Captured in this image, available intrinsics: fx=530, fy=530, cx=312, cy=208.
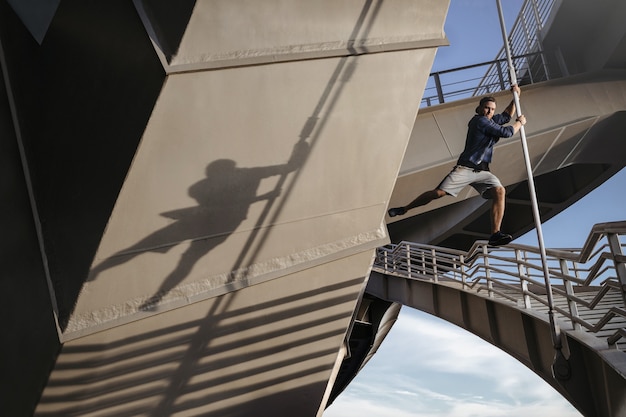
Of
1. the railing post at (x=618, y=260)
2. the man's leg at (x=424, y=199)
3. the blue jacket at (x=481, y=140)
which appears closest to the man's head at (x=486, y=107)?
the blue jacket at (x=481, y=140)

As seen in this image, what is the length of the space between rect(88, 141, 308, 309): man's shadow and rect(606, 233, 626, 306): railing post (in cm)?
250

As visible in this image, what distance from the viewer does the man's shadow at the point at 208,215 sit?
4.00m

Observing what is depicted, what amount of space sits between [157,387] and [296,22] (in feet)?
12.0

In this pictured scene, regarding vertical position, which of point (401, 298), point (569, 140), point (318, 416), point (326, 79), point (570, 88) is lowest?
point (318, 416)

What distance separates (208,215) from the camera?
422cm

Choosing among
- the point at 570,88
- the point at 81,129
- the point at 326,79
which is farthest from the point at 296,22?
the point at 570,88

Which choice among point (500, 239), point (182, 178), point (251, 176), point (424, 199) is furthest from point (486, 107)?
point (182, 178)

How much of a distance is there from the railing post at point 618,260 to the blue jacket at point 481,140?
4464 mm

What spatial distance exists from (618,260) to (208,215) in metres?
3.14

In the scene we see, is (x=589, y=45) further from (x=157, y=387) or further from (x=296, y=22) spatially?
(x=157, y=387)

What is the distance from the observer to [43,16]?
3.46 m

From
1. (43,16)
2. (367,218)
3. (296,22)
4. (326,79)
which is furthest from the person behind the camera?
(367,218)

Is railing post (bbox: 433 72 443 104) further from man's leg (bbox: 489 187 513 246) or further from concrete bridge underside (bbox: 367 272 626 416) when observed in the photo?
concrete bridge underside (bbox: 367 272 626 416)

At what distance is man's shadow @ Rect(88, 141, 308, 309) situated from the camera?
400cm
